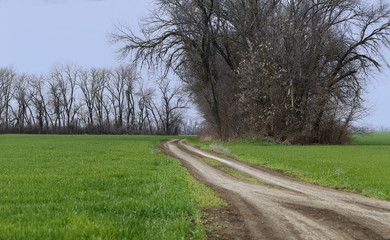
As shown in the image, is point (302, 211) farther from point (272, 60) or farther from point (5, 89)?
point (5, 89)

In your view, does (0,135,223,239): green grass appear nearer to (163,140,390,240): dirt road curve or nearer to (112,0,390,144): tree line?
(163,140,390,240): dirt road curve

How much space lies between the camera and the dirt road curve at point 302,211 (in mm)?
4961

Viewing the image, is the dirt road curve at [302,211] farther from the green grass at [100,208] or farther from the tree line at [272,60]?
the tree line at [272,60]

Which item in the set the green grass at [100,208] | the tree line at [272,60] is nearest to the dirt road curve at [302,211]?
the green grass at [100,208]

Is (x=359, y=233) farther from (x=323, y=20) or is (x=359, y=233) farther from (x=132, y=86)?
(x=132, y=86)

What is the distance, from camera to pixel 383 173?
11.5 m

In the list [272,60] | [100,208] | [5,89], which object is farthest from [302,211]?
[5,89]

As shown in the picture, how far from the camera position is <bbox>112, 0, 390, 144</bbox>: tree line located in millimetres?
30547

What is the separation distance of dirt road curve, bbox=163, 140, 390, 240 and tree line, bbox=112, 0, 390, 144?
2184 centimetres

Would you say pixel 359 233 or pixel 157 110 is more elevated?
pixel 157 110

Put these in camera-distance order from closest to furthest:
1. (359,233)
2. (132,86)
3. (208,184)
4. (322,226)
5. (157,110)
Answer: (359,233), (322,226), (208,184), (132,86), (157,110)

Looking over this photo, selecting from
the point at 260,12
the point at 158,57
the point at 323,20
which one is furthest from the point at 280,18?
the point at 158,57

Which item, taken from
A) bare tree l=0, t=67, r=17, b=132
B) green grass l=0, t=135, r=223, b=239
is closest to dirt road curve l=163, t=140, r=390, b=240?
green grass l=0, t=135, r=223, b=239

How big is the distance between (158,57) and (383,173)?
27112 mm
